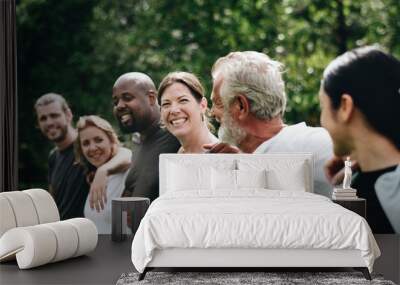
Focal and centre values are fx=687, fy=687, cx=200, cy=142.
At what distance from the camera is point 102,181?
301 inches

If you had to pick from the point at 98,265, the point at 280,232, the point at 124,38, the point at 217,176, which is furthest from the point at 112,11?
the point at 280,232

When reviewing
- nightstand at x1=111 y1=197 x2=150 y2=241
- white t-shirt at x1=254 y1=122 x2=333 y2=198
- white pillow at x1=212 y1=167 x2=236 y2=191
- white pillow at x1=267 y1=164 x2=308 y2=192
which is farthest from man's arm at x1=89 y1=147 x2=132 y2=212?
white pillow at x1=267 y1=164 x2=308 y2=192

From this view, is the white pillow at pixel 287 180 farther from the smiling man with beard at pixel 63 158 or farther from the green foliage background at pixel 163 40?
the smiling man with beard at pixel 63 158

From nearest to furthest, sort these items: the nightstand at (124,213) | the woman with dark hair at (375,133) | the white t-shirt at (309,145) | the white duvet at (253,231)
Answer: the white duvet at (253,231) → the nightstand at (124,213) → the woman with dark hair at (375,133) → the white t-shirt at (309,145)

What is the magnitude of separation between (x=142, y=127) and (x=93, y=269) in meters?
2.36

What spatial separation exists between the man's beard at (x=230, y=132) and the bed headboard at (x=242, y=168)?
0.24 m

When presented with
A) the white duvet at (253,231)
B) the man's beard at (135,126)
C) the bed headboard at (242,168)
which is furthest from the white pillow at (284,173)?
the white duvet at (253,231)

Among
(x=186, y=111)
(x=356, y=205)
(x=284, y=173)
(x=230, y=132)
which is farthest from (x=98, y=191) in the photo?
(x=356, y=205)

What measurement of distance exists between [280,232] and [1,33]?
13.4 feet

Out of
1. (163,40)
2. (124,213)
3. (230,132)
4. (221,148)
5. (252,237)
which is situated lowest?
(124,213)

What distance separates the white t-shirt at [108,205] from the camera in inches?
300

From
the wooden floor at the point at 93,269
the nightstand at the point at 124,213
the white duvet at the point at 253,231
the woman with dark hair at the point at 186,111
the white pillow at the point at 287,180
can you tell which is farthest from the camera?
the woman with dark hair at the point at 186,111

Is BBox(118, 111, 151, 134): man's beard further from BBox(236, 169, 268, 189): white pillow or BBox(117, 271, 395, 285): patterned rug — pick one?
BBox(117, 271, 395, 285): patterned rug

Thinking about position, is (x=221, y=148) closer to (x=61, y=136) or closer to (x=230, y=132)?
(x=230, y=132)
